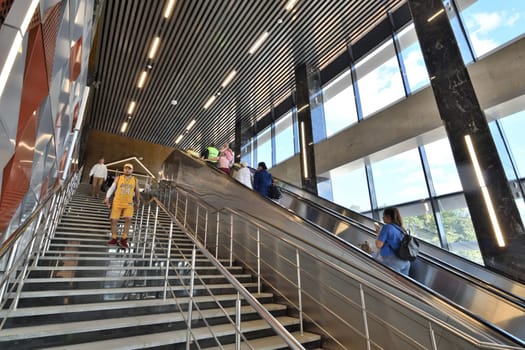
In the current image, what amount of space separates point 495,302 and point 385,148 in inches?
202

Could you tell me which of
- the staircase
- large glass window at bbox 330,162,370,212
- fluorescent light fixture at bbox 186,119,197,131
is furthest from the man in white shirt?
large glass window at bbox 330,162,370,212

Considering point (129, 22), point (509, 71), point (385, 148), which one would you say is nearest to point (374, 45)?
point (385, 148)

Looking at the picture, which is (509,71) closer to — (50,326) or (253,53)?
(253,53)

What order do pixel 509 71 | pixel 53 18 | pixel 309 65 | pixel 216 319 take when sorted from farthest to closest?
pixel 309 65 → pixel 509 71 → pixel 53 18 → pixel 216 319

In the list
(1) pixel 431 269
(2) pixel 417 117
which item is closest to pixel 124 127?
(2) pixel 417 117

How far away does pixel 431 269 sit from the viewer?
3.24 m

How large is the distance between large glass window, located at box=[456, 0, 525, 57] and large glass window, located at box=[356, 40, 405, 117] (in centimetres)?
183

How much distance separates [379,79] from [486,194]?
534 centimetres

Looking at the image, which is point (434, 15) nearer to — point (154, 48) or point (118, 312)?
point (118, 312)

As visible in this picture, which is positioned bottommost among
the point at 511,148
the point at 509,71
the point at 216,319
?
the point at 216,319

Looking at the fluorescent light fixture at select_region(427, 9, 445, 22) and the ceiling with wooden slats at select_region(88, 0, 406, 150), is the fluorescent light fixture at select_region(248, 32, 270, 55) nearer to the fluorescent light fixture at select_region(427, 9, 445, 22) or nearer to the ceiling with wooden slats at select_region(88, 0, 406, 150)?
the ceiling with wooden slats at select_region(88, 0, 406, 150)

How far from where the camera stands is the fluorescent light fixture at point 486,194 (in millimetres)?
4074

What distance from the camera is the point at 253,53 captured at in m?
8.63

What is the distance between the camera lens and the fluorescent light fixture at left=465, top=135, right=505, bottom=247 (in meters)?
4.07
